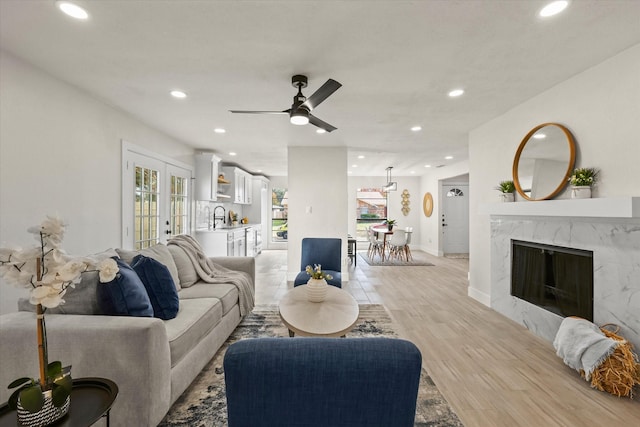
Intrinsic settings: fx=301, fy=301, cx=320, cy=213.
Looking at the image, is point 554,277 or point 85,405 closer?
point 85,405

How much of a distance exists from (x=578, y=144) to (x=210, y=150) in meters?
5.57

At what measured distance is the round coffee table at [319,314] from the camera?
202 centimetres

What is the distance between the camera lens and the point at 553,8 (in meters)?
1.78

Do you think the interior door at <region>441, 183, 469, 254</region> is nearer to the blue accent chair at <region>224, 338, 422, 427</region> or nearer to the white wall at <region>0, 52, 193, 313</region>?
the white wall at <region>0, 52, 193, 313</region>

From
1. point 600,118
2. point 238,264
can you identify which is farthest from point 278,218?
point 600,118

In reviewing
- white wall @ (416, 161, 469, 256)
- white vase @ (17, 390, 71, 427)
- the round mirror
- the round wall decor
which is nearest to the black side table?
white vase @ (17, 390, 71, 427)

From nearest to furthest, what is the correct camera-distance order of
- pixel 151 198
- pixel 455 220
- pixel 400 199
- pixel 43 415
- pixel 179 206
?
pixel 43 415 → pixel 151 198 → pixel 179 206 → pixel 455 220 → pixel 400 199

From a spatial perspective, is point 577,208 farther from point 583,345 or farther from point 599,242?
point 583,345

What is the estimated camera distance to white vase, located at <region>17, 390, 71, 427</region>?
1044mm

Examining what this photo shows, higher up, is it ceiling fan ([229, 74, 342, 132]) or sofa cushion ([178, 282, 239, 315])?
ceiling fan ([229, 74, 342, 132])

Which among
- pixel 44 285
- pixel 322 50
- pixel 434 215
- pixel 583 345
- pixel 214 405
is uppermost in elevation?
pixel 322 50

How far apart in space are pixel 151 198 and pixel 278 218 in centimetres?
583

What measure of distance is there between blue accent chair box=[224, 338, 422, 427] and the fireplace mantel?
2404 millimetres

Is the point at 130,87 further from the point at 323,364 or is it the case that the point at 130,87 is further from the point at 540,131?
the point at 540,131
